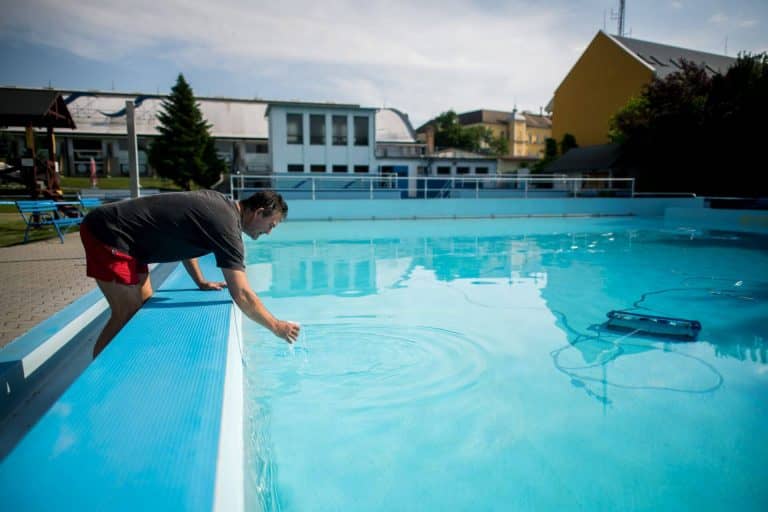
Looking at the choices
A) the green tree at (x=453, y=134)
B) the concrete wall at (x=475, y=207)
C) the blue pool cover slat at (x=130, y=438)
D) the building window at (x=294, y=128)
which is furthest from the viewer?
the green tree at (x=453, y=134)

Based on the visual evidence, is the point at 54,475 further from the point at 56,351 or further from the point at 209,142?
the point at 209,142

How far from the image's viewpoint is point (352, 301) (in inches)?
224

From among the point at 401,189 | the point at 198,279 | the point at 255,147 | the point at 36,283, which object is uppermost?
the point at 255,147

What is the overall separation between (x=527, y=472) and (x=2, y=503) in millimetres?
2241

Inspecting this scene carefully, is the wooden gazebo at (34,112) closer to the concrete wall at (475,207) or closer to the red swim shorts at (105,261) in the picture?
the concrete wall at (475,207)

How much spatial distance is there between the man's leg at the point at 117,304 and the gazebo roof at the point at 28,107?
32.5 ft

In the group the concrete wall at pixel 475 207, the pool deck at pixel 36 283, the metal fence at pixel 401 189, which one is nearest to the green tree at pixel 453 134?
the metal fence at pixel 401 189

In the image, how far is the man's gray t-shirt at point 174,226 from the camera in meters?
2.37

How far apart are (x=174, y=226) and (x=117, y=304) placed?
0.71 metres

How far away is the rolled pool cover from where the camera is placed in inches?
181

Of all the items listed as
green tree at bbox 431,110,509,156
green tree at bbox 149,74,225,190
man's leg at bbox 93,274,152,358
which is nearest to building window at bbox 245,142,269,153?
green tree at bbox 149,74,225,190

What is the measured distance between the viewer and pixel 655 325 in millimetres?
4844

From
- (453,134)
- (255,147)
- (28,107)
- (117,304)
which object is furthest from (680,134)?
(453,134)

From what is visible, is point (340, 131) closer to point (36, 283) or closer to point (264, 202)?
point (36, 283)
